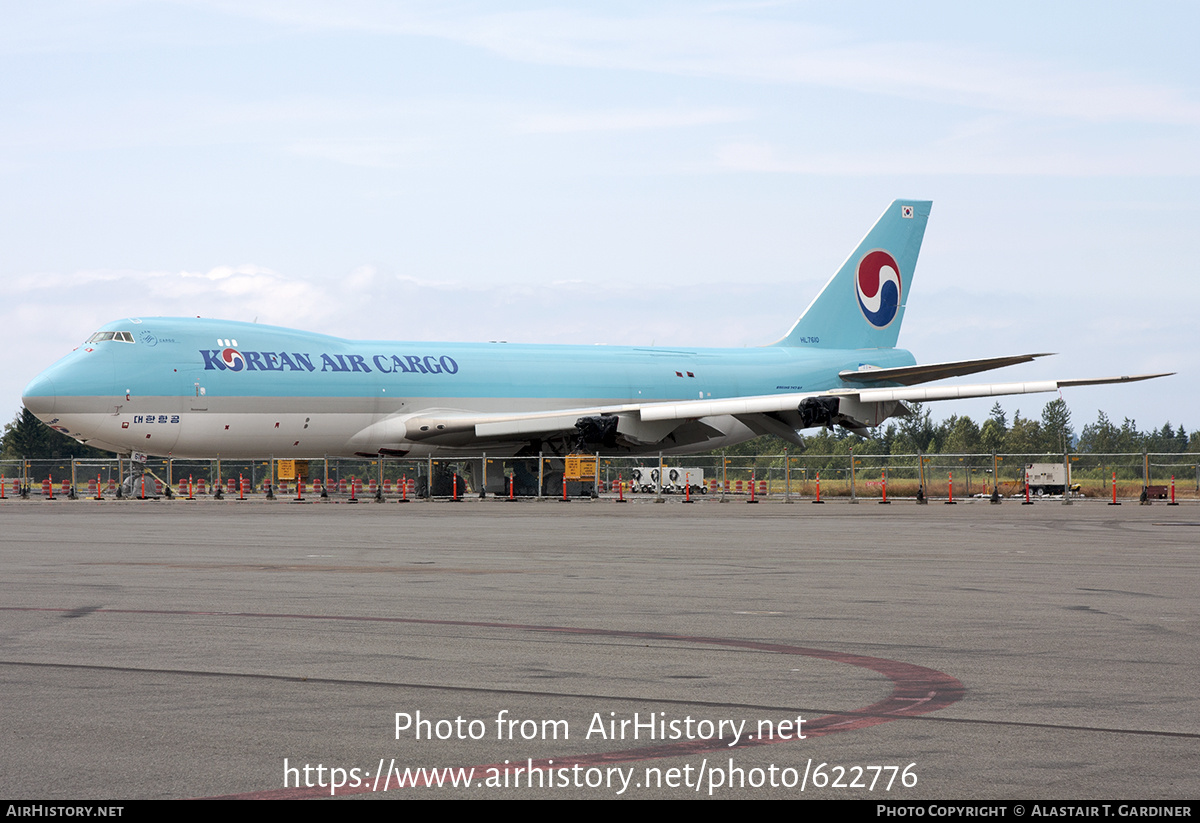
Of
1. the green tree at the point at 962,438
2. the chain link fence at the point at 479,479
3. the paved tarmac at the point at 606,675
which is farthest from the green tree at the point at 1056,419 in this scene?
the paved tarmac at the point at 606,675

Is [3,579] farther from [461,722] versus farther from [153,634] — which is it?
[461,722]

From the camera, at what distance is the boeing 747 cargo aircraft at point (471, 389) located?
37.5 metres

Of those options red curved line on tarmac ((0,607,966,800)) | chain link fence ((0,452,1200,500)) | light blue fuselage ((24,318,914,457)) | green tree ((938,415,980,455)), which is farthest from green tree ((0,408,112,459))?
red curved line on tarmac ((0,607,966,800))

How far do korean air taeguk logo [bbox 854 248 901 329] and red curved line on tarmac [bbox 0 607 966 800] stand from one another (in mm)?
44706

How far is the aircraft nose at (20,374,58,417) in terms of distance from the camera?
1446 inches

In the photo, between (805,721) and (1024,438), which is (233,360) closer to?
(805,721)

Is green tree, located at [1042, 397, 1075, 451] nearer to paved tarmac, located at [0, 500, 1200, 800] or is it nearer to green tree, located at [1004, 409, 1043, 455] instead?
green tree, located at [1004, 409, 1043, 455]

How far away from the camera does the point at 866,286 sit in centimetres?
5288

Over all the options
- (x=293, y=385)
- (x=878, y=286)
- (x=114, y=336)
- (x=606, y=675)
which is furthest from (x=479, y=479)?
(x=606, y=675)

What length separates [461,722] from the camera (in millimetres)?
6219

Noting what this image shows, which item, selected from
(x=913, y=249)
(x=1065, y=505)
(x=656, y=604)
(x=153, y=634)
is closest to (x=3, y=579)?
(x=153, y=634)

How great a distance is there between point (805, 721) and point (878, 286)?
4843cm

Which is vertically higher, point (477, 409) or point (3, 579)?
point (477, 409)

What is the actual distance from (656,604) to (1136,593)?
457 centimetres
